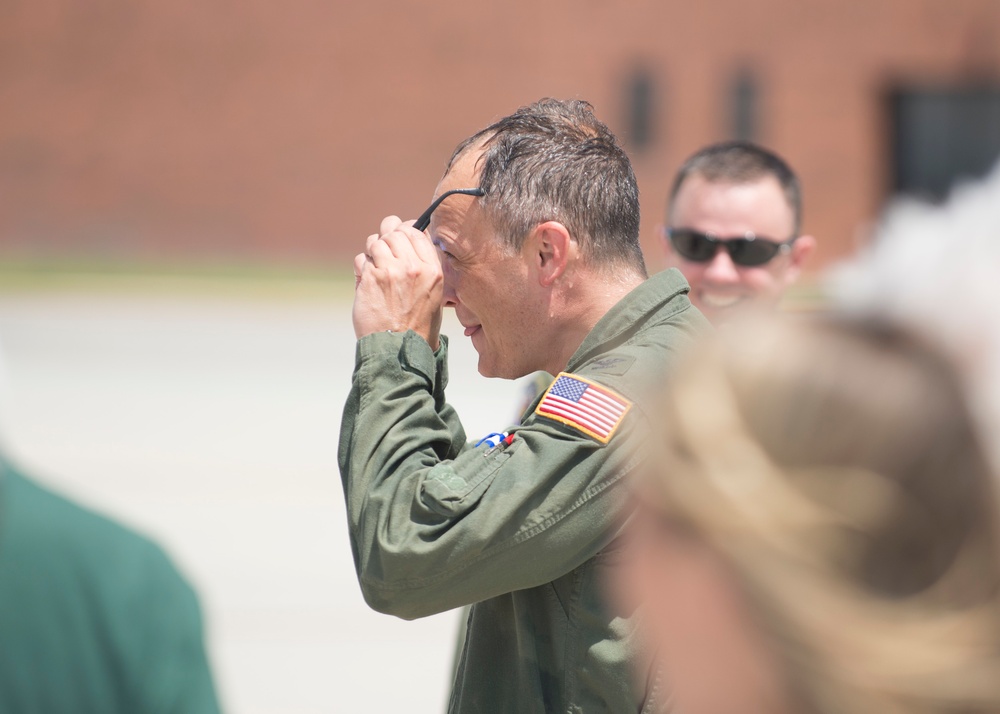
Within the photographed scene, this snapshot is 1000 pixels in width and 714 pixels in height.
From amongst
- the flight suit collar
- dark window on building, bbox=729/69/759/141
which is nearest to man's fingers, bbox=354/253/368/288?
the flight suit collar

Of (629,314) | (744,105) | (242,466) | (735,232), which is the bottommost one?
(242,466)

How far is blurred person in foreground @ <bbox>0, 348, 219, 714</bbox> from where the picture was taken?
1434 millimetres

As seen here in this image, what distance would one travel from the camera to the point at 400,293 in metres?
2.17

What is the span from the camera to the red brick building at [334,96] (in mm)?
27344

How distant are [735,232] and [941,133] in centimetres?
2916

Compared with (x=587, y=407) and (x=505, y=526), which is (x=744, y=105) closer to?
(x=587, y=407)

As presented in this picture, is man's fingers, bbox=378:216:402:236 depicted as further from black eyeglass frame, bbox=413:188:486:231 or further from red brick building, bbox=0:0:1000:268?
red brick building, bbox=0:0:1000:268

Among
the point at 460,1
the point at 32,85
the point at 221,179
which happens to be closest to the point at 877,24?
the point at 460,1

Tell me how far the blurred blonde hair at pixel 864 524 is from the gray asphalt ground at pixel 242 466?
36.4 inches

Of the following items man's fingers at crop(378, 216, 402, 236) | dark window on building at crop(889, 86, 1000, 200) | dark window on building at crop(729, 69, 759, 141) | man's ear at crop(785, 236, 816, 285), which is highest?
man's fingers at crop(378, 216, 402, 236)

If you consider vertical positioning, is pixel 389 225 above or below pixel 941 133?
above

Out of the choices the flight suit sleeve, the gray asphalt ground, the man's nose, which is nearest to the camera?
the flight suit sleeve

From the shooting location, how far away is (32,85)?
2731 centimetres

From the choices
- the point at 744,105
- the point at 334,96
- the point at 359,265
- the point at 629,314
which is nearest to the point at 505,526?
the point at 629,314
